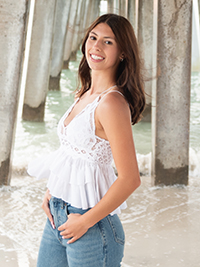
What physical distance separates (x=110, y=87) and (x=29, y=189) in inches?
108

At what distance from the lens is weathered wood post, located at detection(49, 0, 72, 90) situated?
9993 mm

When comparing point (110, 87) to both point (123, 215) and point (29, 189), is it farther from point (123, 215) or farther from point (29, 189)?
point (29, 189)

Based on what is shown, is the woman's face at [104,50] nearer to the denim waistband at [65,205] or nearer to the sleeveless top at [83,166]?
the sleeveless top at [83,166]

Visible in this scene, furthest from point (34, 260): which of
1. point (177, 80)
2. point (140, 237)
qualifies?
point (177, 80)

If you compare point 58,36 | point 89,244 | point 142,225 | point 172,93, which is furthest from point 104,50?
point 58,36

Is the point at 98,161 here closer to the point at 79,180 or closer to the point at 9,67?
the point at 79,180

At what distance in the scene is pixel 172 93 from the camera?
3.93 meters

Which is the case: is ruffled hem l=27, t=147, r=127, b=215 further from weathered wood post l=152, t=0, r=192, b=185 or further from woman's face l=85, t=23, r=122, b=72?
weathered wood post l=152, t=0, r=192, b=185

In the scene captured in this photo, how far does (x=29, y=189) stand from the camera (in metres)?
3.87

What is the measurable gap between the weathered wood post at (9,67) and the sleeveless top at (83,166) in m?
2.44

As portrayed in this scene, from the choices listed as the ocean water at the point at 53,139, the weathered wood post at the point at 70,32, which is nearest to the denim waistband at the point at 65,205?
the ocean water at the point at 53,139

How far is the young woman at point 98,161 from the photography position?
1201 mm

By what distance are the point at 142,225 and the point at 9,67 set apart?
6.42 feet

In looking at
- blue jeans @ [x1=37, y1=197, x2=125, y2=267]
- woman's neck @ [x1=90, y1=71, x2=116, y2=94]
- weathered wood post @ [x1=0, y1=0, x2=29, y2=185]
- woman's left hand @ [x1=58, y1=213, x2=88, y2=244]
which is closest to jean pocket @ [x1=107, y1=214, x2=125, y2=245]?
blue jeans @ [x1=37, y1=197, x2=125, y2=267]
